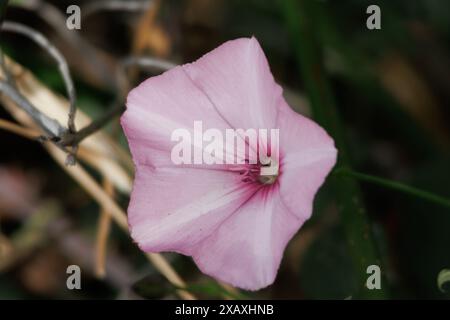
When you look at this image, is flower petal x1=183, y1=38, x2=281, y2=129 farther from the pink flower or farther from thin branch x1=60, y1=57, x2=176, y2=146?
thin branch x1=60, y1=57, x2=176, y2=146

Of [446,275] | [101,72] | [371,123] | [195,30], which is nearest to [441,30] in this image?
[371,123]

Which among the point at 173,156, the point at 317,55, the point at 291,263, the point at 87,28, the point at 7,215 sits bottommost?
the point at 291,263

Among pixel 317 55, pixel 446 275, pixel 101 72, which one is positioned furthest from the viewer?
pixel 101 72

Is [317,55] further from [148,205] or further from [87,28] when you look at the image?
[87,28]

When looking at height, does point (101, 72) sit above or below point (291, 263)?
above

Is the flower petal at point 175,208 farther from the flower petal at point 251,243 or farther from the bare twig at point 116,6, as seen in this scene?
the bare twig at point 116,6

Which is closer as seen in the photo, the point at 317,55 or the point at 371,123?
the point at 317,55

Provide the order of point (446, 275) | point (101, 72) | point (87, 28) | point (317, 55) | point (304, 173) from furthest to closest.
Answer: point (87, 28), point (101, 72), point (317, 55), point (446, 275), point (304, 173)
